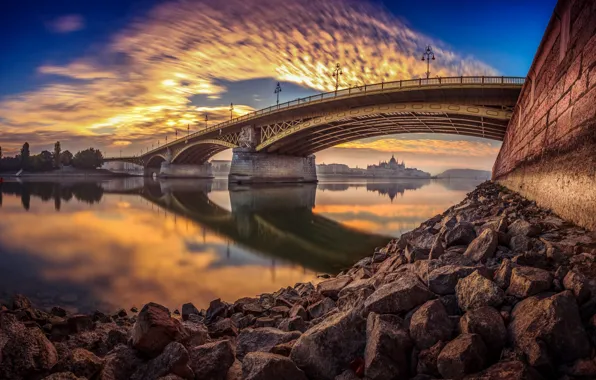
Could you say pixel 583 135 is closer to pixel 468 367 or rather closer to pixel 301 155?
pixel 468 367

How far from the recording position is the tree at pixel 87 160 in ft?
292

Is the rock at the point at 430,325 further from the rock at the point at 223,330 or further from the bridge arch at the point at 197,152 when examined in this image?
the bridge arch at the point at 197,152

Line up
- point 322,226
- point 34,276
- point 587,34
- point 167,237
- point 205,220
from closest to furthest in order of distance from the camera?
1. point 587,34
2. point 34,276
3. point 167,237
4. point 322,226
5. point 205,220

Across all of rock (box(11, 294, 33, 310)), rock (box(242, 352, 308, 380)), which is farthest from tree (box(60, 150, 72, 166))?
rock (box(242, 352, 308, 380))

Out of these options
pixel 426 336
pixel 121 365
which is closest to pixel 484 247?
pixel 426 336

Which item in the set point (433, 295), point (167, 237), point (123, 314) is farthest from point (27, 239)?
point (433, 295)

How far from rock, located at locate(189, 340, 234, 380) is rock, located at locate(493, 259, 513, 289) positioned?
2.34 m

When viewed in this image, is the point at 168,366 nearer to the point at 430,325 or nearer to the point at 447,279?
the point at 430,325

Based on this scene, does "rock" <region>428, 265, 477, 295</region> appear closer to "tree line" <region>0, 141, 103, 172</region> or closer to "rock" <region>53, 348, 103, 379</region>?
"rock" <region>53, 348, 103, 379</region>

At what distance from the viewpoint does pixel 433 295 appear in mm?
2676

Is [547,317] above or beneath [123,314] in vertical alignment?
above

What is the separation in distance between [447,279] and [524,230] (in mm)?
1411

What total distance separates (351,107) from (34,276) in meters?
30.6

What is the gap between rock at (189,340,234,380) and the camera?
8.51 ft
